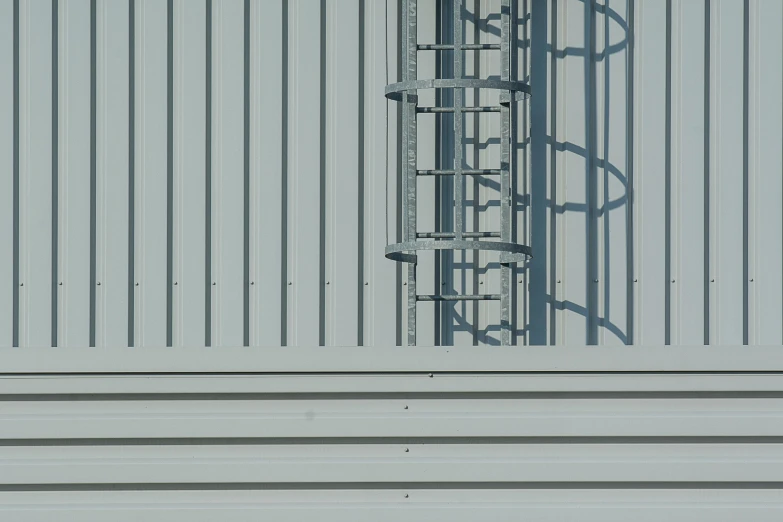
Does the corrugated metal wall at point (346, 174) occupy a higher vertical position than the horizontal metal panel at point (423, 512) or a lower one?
higher

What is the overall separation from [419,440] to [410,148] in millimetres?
1415

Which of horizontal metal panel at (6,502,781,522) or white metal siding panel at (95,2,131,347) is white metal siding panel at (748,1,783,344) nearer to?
horizontal metal panel at (6,502,781,522)

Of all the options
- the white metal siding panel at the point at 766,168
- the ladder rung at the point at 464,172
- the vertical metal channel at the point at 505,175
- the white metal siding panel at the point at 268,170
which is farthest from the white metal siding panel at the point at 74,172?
the white metal siding panel at the point at 766,168

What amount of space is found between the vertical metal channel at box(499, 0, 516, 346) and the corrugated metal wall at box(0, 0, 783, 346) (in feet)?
0.75

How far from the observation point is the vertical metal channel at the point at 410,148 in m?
3.53

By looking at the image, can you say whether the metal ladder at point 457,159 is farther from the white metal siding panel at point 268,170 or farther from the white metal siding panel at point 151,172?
the white metal siding panel at point 151,172

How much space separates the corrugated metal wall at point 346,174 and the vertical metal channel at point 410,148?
0.19 meters

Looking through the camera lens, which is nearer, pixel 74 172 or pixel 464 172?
pixel 464 172

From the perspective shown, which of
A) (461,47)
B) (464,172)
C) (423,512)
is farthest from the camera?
(461,47)

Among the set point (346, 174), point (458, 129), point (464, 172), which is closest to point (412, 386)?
point (464, 172)

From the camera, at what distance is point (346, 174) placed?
387 centimetres

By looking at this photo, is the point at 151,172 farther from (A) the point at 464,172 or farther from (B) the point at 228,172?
(A) the point at 464,172

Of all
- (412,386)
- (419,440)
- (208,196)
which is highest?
(208,196)

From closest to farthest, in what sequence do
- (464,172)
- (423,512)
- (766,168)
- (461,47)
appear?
(423,512) < (464,172) < (461,47) < (766,168)
